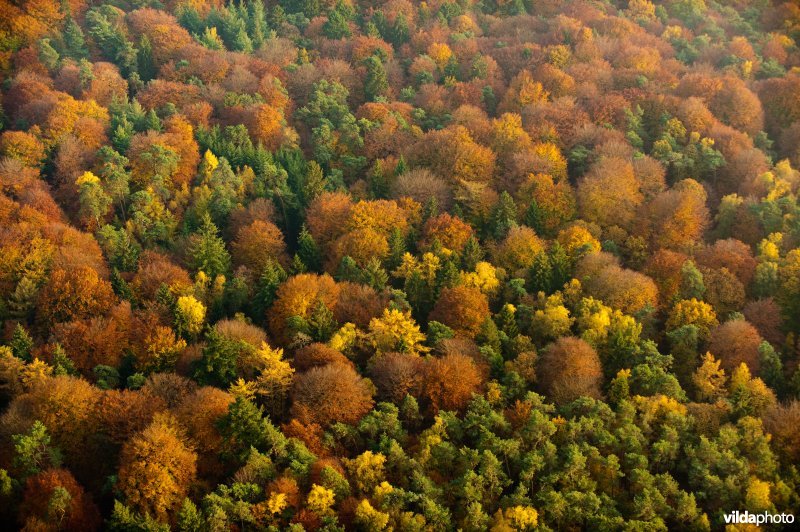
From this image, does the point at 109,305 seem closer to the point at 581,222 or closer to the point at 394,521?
the point at 394,521

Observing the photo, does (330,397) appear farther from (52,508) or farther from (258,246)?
(258,246)

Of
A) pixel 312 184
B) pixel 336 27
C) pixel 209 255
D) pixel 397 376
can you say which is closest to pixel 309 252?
pixel 209 255

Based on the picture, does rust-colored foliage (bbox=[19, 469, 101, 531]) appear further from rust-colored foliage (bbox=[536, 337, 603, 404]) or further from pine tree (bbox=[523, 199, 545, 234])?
pine tree (bbox=[523, 199, 545, 234])

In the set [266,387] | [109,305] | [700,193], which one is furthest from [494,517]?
[700,193]

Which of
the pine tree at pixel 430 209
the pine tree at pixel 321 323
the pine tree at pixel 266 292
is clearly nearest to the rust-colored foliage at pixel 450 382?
the pine tree at pixel 321 323

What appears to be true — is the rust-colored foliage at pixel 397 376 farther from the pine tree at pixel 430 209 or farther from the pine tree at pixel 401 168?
the pine tree at pixel 401 168

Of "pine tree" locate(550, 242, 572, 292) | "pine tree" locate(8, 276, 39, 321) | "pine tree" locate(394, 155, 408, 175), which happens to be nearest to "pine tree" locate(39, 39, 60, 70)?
"pine tree" locate(8, 276, 39, 321)
